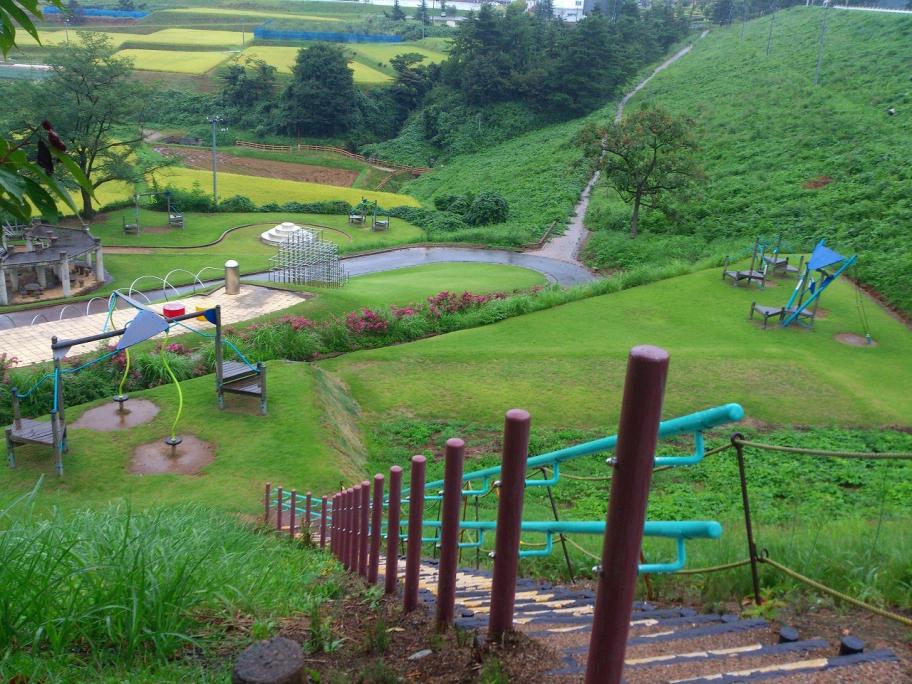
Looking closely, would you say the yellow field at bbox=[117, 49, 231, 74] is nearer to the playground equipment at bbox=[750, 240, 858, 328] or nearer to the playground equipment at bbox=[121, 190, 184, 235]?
the playground equipment at bbox=[121, 190, 184, 235]

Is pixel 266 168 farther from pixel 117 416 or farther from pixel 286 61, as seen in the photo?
pixel 117 416

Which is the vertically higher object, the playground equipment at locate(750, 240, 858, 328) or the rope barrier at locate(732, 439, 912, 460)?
the rope barrier at locate(732, 439, 912, 460)

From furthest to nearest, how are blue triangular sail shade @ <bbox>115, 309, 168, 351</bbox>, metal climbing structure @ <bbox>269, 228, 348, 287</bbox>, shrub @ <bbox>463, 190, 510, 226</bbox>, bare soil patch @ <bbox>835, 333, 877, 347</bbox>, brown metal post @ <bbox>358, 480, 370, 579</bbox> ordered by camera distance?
1. shrub @ <bbox>463, 190, 510, 226</bbox>
2. metal climbing structure @ <bbox>269, 228, 348, 287</bbox>
3. bare soil patch @ <bbox>835, 333, 877, 347</bbox>
4. blue triangular sail shade @ <bbox>115, 309, 168, 351</bbox>
5. brown metal post @ <bbox>358, 480, 370, 579</bbox>

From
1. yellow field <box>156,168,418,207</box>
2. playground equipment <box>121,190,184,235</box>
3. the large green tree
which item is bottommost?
playground equipment <box>121,190,184,235</box>

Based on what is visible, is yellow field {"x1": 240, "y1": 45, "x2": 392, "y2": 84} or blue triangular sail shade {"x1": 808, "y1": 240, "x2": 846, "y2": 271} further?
yellow field {"x1": 240, "y1": 45, "x2": 392, "y2": 84}

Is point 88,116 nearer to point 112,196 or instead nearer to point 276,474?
point 112,196

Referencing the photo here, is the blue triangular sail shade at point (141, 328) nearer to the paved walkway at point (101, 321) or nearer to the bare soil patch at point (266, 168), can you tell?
the paved walkway at point (101, 321)

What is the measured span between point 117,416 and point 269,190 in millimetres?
31083

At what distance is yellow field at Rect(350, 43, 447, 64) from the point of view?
3098 inches

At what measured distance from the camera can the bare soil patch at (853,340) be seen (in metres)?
17.3

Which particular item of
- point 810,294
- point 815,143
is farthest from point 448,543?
point 815,143

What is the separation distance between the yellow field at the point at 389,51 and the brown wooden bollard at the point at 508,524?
7657cm

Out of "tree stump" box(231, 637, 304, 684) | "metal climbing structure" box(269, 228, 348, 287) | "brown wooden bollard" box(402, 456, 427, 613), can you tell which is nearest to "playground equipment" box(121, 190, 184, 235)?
"metal climbing structure" box(269, 228, 348, 287)

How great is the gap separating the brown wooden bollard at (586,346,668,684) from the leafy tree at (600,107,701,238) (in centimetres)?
2865
